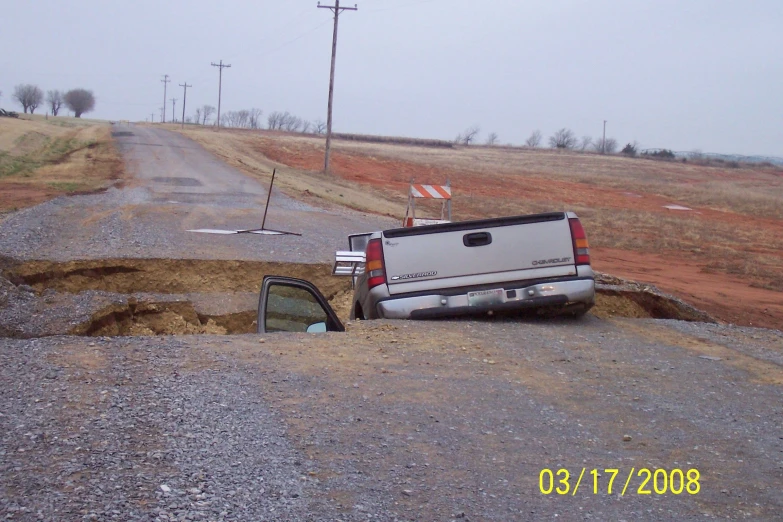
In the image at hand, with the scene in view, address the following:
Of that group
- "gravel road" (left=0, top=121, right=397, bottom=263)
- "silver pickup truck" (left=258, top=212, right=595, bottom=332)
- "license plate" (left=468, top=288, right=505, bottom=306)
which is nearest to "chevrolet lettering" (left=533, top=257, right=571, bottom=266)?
"silver pickup truck" (left=258, top=212, right=595, bottom=332)

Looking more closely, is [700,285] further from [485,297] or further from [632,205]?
[632,205]

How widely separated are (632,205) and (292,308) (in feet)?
113

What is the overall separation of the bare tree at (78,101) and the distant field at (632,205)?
11316cm

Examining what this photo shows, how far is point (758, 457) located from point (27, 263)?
1058cm

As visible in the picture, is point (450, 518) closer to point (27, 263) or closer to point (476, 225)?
point (476, 225)

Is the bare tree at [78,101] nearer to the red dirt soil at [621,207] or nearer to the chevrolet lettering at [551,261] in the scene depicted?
the red dirt soil at [621,207]

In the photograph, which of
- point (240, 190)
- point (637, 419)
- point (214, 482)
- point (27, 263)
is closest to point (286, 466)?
point (214, 482)

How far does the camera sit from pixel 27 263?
12039 millimetres

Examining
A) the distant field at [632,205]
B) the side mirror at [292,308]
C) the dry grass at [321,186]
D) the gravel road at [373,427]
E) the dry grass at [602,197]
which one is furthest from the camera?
the dry grass at [321,186]

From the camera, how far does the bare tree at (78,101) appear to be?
15900 cm

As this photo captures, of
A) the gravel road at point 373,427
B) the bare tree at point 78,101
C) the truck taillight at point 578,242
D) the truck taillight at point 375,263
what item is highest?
the bare tree at point 78,101

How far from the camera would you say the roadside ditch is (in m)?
9.94

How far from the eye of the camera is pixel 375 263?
7984 mm

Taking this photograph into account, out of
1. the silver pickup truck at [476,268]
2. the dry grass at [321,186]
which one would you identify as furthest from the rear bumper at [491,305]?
the dry grass at [321,186]
